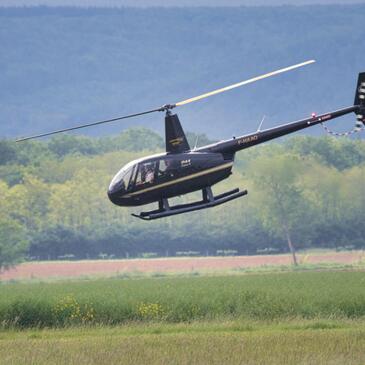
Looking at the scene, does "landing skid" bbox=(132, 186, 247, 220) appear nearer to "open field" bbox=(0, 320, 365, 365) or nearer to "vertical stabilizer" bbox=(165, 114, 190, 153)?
"vertical stabilizer" bbox=(165, 114, 190, 153)

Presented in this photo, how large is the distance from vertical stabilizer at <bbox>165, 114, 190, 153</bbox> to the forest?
6567cm

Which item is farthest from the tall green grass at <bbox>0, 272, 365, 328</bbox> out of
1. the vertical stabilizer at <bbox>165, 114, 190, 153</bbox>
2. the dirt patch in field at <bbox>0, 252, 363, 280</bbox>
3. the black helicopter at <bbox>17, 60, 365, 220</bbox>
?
the dirt patch in field at <bbox>0, 252, 363, 280</bbox>

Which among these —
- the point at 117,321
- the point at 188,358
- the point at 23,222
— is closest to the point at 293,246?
the point at 23,222

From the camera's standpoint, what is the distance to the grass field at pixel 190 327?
30.5 m

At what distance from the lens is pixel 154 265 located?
105 metres

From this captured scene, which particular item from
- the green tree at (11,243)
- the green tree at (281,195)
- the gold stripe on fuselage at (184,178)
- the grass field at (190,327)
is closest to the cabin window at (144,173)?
the gold stripe on fuselage at (184,178)

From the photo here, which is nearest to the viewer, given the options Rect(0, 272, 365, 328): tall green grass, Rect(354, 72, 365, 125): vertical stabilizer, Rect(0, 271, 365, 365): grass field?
Rect(0, 271, 365, 365): grass field

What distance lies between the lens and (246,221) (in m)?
112

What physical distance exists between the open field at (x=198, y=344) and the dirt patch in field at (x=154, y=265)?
55599mm

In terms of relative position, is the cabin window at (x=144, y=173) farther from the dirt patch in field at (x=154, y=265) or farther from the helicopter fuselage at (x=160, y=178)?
the dirt patch in field at (x=154, y=265)

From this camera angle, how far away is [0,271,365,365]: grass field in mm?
30531

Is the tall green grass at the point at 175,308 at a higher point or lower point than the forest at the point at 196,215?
higher

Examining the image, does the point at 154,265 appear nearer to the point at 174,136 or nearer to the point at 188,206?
the point at 174,136

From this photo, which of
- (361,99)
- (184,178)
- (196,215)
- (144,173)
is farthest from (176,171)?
(196,215)
